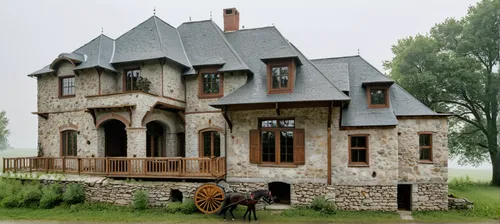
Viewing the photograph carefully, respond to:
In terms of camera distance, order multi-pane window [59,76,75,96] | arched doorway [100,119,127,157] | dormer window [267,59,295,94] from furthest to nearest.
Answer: multi-pane window [59,76,75,96] → arched doorway [100,119,127,157] → dormer window [267,59,295,94]

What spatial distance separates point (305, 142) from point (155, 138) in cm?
884

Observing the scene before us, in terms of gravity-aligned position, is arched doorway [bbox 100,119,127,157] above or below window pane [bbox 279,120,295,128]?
below

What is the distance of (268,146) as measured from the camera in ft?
44.8

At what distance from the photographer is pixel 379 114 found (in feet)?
42.8

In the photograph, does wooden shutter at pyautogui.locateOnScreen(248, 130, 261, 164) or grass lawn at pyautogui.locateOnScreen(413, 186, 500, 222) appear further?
wooden shutter at pyautogui.locateOnScreen(248, 130, 261, 164)

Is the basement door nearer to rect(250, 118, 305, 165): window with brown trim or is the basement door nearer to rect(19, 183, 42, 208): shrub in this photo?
rect(250, 118, 305, 165): window with brown trim

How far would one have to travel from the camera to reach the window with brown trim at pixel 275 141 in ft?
43.5

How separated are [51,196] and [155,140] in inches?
218

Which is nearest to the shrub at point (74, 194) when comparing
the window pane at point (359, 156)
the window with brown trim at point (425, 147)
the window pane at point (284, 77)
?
the window pane at point (284, 77)

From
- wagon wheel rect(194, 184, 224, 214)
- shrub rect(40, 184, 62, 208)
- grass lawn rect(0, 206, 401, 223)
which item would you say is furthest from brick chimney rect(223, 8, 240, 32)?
shrub rect(40, 184, 62, 208)

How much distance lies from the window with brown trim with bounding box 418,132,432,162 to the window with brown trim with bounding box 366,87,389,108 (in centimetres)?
243

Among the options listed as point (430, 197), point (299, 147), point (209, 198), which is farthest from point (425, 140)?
point (209, 198)

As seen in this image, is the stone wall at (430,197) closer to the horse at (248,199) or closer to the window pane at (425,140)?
the window pane at (425,140)

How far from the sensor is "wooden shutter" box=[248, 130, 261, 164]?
13.5 metres
